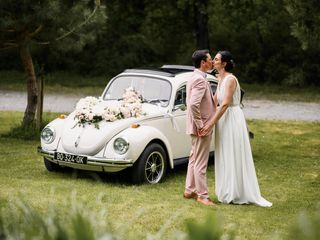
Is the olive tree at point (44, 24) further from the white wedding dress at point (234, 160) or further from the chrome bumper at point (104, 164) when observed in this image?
the white wedding dress at point (234, 160)

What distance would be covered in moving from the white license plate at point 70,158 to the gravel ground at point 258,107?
841 cm

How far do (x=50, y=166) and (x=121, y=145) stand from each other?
1.56 meters

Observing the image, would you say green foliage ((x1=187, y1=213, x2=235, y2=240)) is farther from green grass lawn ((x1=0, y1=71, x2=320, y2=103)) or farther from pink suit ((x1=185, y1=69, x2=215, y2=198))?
green grass lawn ((x1=0, y1=71, x2=320, y2=103))

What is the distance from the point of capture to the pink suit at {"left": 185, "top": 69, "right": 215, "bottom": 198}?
7242 mm

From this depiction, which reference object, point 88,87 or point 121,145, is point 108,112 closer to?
point 121,145

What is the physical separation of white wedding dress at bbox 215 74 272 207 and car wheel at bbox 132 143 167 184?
4.28 ft

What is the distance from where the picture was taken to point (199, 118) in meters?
7.30

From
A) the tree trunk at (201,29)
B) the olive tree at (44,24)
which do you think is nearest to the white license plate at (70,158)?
the olive tree at (44,24)

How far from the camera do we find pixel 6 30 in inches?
470

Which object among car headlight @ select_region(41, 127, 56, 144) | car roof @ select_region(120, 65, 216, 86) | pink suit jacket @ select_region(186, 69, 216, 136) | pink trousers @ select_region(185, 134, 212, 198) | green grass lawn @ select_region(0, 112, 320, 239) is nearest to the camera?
green grass lawn @ select_region(0, 112, 320, 239)

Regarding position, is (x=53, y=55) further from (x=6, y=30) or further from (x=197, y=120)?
(x=197, y=120)

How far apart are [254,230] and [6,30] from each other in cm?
753

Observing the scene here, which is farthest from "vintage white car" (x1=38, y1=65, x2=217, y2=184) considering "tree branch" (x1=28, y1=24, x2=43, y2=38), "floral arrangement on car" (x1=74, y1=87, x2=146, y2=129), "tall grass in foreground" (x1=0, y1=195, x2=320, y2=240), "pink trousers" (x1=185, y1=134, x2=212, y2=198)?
"tall grass in foreground" (x1=0, y1=195, x2=320, y2=240)

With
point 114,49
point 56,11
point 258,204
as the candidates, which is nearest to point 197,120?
point 258,204
